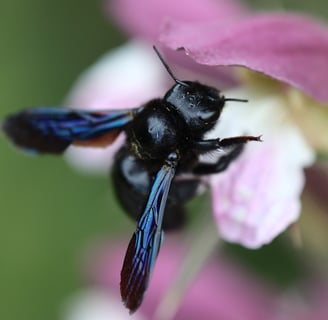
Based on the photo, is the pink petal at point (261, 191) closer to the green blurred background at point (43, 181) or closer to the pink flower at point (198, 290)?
the pink flower at point (198, 290)

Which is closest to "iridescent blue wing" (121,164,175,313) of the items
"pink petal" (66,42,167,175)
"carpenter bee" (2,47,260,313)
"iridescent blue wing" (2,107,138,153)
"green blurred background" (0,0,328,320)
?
"carpenter bee" (2,47,260,313)

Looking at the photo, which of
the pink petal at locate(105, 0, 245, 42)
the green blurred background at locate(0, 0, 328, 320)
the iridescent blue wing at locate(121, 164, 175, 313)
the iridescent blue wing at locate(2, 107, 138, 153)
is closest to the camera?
the iridescent blue wing at locate(121, 164, 175, 313)

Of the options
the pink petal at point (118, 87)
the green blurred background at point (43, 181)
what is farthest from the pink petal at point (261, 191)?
the green blurred background at point (43, 181)

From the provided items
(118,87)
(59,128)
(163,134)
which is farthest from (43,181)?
(163,134)

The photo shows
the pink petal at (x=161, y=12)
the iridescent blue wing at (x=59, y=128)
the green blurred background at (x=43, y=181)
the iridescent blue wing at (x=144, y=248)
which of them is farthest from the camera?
the green blurred background at (x=43, y=181)

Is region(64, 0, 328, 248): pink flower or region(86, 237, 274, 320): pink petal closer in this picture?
region(64, 0, 328, 248): pink flower

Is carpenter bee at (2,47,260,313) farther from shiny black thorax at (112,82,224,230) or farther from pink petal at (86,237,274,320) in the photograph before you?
pink petal at (86,237,274,320)
